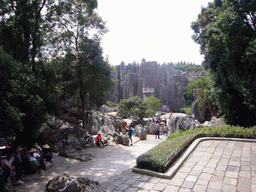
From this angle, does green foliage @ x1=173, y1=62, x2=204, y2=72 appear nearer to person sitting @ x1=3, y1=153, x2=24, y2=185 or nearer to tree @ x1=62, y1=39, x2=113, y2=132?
tree @ x1=62, y1=39, x2=113, y2=132

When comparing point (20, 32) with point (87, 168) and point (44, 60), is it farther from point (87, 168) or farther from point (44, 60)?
point (87, 168)

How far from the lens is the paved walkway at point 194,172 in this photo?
5793mm

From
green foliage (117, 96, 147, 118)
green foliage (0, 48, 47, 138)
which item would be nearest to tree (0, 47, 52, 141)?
green foliage (0, 48, 47, 138)

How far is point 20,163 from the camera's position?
297 inches

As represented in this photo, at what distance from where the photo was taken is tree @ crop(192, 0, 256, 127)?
511 inches

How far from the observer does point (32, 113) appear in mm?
8055

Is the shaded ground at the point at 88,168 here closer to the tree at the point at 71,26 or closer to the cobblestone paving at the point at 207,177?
the cobblestone paving at the point at 207,177

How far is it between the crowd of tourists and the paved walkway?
474 millimetres

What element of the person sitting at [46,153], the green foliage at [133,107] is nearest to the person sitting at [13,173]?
the person sitting at [46,153]

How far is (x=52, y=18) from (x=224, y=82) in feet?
51.9

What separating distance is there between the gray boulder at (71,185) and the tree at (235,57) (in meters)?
12.7

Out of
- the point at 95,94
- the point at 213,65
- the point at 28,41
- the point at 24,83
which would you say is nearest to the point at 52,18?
the point at 28,41

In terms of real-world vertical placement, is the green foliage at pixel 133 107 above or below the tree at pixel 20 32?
below

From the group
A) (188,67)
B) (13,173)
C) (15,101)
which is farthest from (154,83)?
(13,173)
